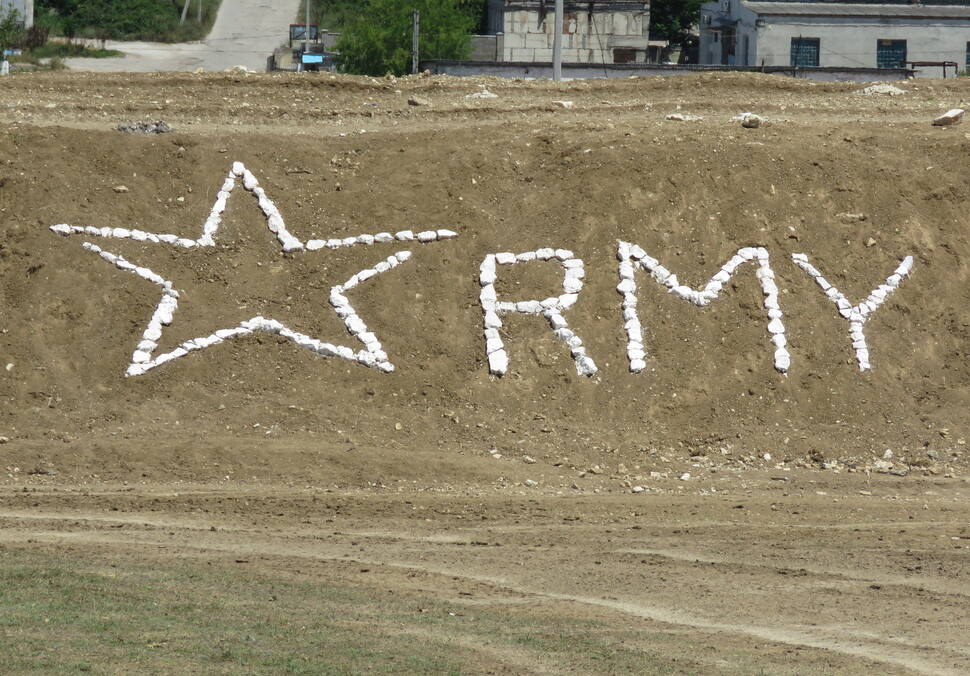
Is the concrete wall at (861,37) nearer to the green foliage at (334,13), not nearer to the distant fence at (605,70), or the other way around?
the green foliage at (334,13)

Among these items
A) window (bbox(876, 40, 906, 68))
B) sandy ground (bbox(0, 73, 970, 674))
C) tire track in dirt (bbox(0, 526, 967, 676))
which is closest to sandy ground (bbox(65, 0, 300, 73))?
window (bbox(876, 40, 906, 68))

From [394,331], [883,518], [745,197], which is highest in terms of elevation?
[745,197]

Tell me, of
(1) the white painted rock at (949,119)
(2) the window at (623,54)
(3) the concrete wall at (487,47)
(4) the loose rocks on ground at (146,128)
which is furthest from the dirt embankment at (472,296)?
(2) the window at (623,54)

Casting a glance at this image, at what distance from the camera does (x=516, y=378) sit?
796 inches

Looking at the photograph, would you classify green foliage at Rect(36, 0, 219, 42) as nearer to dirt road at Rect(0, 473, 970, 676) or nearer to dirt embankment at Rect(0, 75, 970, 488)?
dirt embankment at Rect(0, 75, 970, 488)

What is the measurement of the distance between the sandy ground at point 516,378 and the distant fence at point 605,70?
15812mm

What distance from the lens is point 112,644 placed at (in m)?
11.4

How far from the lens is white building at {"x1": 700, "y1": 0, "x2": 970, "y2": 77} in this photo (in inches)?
2336

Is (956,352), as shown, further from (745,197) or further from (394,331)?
(394,331)

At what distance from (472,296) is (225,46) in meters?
55.2

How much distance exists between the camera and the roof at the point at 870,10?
59.2m

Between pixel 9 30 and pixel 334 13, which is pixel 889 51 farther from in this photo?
pixel 9 30

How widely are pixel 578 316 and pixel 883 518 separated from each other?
524 cm

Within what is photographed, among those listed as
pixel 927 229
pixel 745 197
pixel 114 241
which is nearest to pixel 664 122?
pixel 745 197
